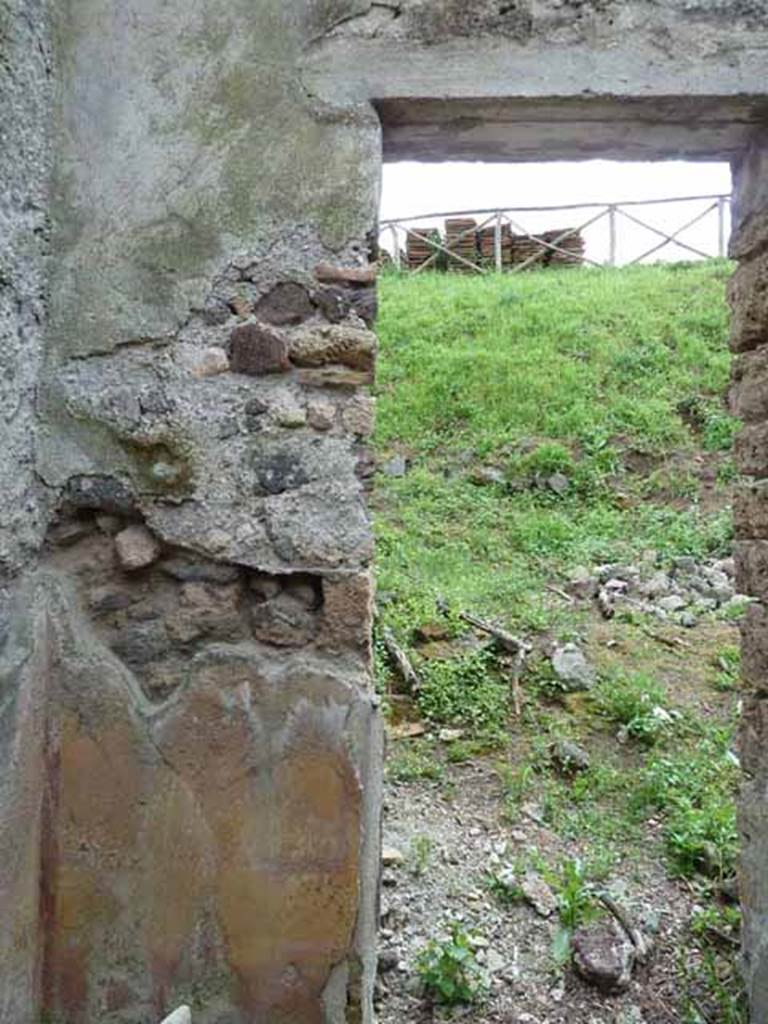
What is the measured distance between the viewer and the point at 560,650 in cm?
435

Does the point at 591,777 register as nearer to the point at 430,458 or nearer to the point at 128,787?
the point at 128,787

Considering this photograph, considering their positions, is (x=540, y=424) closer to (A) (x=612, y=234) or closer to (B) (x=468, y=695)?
(B) (x=468, y=695)

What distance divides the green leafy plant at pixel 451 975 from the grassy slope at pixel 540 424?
2279 millimetres

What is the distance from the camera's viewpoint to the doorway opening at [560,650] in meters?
2.58

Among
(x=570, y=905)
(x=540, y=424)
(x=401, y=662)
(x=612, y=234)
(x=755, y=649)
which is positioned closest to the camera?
(x=755, y=649)

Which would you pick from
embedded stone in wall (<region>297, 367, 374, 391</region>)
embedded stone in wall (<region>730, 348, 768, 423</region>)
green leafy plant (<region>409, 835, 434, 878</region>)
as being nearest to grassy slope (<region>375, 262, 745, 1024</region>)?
green leafy plant (<region>409, 835, 434, 878</region>)

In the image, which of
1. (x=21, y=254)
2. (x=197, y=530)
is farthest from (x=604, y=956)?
(x=21, y=254)

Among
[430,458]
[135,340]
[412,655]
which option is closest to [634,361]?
[430,458]

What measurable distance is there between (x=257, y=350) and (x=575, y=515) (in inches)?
177

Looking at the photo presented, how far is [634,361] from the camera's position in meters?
7.95

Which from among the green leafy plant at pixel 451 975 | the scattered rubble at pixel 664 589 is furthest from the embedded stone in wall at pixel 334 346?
the scattered rubble at pixel 664 589

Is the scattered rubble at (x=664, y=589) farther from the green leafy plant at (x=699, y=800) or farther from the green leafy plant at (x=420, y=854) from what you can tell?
the green leafy plant at (x=420, y=854)

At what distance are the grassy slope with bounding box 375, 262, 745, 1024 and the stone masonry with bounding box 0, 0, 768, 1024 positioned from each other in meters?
1.27

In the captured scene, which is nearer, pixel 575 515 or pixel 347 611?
pixel 347 611
